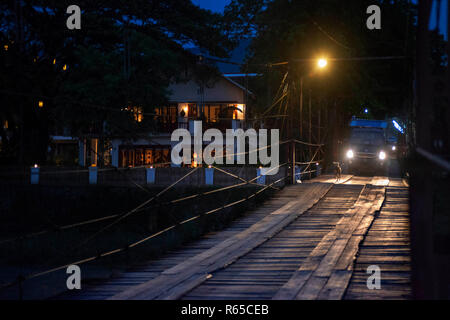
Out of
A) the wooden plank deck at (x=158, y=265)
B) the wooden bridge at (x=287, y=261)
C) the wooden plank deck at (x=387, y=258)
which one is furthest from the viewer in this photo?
the wooden plank deck at (x=158, y=265)

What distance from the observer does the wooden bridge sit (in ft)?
20.7

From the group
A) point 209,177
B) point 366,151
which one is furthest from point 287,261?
point 209,177

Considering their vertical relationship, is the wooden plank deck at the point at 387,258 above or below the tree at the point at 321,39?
below

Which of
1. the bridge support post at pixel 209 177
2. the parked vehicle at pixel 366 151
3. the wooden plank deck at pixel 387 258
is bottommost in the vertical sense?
the bridge support post at pixel 209 177

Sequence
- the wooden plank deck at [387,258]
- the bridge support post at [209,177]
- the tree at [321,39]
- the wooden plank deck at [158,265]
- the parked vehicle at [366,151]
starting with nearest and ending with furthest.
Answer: the wooden plank deck at [387,258] → the wooden plank deck at [158,265] → the tree at [321,39] → the parked vehicle at [366,151] → the bridge support post at [209,177]

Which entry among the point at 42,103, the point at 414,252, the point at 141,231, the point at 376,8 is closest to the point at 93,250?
the point at 141,231

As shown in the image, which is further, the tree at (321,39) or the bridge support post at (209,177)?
the bridge support post at (209,177)

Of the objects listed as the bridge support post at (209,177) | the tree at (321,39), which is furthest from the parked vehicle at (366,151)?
the bridge support post at (209,177)

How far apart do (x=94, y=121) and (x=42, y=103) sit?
318 cm

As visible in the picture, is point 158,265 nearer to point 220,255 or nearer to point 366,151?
point 220,255

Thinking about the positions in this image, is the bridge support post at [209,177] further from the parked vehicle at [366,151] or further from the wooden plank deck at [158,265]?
the wooden plank deck at [158,265]

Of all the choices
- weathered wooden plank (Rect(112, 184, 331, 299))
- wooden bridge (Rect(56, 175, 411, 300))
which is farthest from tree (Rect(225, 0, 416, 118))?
wooden bridge (Rect(56, 175, 411, 300))

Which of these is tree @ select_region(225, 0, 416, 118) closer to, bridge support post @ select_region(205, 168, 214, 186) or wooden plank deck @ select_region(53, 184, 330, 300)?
bridge support post @ select_region(205, 168, 214, 186)

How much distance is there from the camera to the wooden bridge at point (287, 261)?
6.30 m
